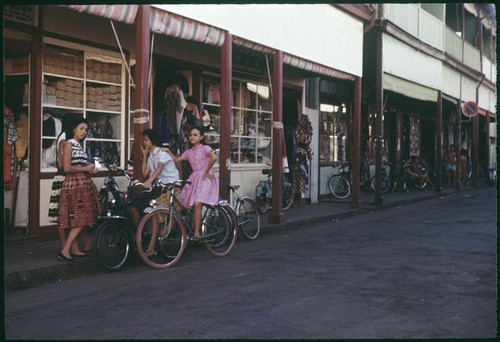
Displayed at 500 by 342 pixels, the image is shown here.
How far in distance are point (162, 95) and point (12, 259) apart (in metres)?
5.03

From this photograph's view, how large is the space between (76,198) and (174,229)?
1.30 m

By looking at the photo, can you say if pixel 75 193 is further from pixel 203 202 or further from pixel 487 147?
pixel 487 147

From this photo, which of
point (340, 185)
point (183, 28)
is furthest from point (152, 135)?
point (340, 185)

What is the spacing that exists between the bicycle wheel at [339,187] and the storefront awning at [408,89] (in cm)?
295

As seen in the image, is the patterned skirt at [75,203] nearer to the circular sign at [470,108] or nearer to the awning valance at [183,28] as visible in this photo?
the awning valance at [183,28]

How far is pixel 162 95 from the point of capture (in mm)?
12320

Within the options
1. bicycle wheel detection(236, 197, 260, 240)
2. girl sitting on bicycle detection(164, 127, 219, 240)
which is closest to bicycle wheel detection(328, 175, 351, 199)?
bicycle wheel detection(236, 197, 260, 240)

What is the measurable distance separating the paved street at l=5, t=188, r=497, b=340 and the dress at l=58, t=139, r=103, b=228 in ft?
2.41

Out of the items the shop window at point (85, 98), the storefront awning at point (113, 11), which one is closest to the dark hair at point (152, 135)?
the storefront awning at point (113, 11)

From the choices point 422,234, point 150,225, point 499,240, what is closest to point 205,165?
point 150,225

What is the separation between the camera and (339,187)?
19.6 metres

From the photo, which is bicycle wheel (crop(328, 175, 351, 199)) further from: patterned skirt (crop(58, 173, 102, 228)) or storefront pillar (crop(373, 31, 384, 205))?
patterned skirt (crop(58, 173, 102, 228))

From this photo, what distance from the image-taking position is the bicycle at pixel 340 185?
758 inches

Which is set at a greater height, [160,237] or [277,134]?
[277,134]
